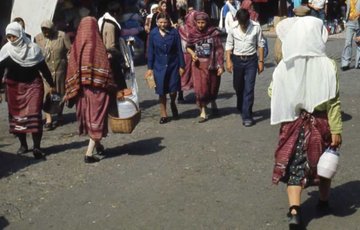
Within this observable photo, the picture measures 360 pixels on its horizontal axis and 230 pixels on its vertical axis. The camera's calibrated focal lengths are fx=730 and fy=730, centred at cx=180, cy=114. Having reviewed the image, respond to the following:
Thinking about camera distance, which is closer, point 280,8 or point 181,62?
point 181,62

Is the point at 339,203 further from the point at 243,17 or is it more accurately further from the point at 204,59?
the point at 204,59

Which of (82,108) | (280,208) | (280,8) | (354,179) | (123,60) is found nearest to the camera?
(280,208)

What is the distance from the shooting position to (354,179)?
7086 millimetres

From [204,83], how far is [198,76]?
14 centimetres

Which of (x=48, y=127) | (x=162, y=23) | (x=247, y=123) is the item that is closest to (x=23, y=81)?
(x=48, y=127)

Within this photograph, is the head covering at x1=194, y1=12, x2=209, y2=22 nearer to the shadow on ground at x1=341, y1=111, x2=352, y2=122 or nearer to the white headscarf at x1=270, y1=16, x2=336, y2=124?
the shadow on ground at x1=341, y1=111, x2=352, y2=122

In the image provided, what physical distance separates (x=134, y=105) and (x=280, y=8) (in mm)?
14203

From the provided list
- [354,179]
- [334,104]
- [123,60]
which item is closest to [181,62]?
[123,60]

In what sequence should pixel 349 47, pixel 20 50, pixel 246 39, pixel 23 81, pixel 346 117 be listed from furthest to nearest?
1. pixel 349 47
2. pixel 346 117
3. pixel 246 39
4. pixel 23 81
5. pixel 20 50

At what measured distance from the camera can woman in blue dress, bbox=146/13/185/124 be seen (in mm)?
10102

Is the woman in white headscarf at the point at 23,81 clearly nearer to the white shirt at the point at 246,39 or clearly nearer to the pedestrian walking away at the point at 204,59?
the pedestrian walking away at the point at 204,59

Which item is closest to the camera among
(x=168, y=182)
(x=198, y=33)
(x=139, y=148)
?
(x=168, y=182)

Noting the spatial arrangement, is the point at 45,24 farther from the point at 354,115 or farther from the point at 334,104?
the point at 334,104

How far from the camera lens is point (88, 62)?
7.87 metres
